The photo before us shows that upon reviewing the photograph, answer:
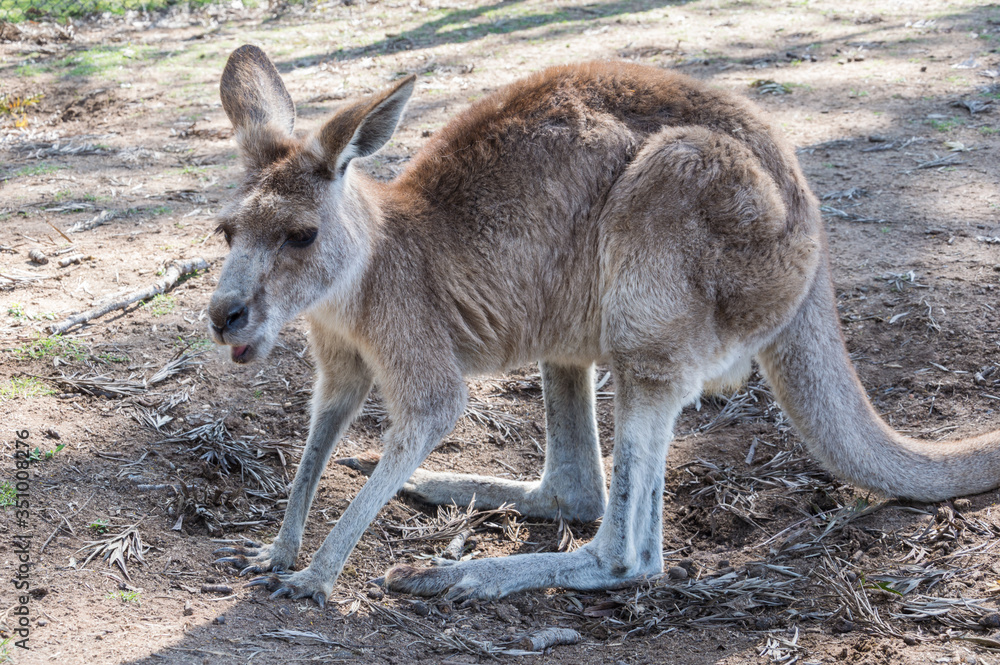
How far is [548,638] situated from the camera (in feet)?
10.3

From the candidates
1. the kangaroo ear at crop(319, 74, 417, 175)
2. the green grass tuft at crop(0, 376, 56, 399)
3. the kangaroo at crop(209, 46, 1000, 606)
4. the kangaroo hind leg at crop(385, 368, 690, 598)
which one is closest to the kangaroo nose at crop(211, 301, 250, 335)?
the kangaroo at crop(209, 46, 1000, 606)

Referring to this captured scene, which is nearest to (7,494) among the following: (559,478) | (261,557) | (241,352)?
(261,557)

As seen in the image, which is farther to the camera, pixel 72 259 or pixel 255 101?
pixel 72 259

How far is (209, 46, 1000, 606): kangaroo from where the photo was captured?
3410 mm

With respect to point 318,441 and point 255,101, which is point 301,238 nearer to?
point 255,101

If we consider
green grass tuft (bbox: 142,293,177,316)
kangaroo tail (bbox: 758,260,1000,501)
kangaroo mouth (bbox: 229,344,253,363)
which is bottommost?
kangaroo tail (bbox: 758,260,1000,501)

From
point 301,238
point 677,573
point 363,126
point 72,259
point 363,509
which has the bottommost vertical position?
point 677,573

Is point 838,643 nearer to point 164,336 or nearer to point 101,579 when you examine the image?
point 101,579

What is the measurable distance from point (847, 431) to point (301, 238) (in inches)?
93.2

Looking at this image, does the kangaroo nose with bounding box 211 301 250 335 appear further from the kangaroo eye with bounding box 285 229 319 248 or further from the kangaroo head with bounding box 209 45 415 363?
the kangaroo eye with bounding box 285 229 319 248

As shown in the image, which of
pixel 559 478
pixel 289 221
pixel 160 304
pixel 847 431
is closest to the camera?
pixel 289 221

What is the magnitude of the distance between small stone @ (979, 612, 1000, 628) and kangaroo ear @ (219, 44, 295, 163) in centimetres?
306

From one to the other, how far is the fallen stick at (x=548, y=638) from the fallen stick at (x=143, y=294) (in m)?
2.90

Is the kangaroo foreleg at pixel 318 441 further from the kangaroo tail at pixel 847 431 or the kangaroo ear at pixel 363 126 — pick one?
the kangaroo tail at pixel 847 431
